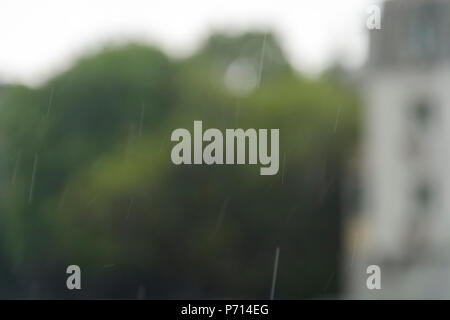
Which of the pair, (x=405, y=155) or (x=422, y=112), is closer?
(x=422, y=112)

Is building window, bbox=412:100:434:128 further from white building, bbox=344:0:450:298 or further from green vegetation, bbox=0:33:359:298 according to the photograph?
green vegetation, bbox=0:33:359:298

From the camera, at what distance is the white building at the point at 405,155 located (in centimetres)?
1338

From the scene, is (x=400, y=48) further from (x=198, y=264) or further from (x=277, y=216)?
(x=198, y=264)

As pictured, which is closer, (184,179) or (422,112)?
(184,179)

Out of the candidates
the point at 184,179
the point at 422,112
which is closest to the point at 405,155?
the point at 422,112

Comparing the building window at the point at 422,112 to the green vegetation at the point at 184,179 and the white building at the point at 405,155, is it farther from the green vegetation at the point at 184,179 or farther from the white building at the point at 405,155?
the green vegetation at the point at 184,179

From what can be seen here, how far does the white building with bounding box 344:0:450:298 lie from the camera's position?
13.4 meters

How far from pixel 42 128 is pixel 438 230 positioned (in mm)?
8440

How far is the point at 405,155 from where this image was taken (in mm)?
15578

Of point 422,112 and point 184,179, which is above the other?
point 422,112

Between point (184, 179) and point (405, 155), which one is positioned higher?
point (405, 155)

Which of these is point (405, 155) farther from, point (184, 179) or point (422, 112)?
point (184, 179)

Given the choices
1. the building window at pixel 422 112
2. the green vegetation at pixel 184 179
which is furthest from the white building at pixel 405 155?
the green vegetation at pixel 184 179

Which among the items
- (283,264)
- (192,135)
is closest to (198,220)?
(283,264)
